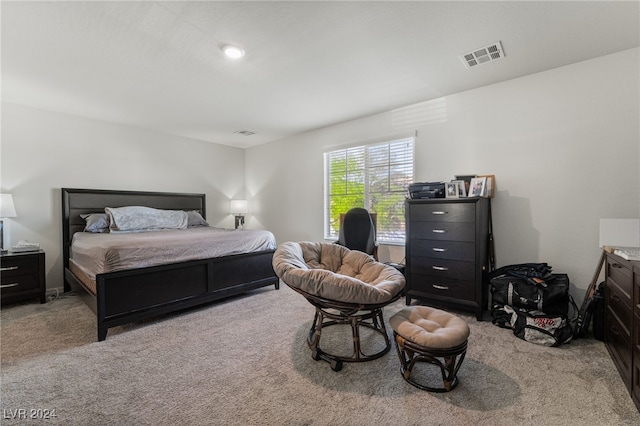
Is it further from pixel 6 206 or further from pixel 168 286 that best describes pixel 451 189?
pixel 6 206

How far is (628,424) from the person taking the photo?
1.39 metres

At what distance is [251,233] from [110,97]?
2.35m

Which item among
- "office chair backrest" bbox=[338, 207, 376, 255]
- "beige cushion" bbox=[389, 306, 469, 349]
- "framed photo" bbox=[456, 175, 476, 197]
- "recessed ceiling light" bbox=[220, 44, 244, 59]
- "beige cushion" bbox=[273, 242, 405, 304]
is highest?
"recessed ceiling light" bbox=[220, 44, 244, 59]

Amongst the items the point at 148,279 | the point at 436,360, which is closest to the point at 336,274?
the point at 436,360

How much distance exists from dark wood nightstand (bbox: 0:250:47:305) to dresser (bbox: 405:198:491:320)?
4.36 meters

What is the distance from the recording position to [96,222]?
3758 mm

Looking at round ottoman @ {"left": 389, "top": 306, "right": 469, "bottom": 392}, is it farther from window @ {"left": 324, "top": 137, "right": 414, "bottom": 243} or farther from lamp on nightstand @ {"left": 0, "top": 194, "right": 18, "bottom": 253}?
lamp on nightstand @ {"left": 0, "top": 194, "right": 18, "bottom": 253}

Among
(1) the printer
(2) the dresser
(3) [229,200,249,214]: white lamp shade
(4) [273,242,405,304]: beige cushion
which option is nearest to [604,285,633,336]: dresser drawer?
(2) the dresser

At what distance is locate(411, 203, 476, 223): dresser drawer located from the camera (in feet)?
8.96

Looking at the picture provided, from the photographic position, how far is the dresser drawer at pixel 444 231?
2.73 meters

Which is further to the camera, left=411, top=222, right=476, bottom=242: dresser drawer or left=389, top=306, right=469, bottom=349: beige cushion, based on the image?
left=411, top=222, right=476, bottom=242: dresser drawer

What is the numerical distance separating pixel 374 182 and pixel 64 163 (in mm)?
4446

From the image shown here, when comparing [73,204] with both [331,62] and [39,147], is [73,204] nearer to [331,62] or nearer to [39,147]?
[39,147]

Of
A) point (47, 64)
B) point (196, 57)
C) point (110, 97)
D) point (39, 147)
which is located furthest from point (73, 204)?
point (196, 57)
